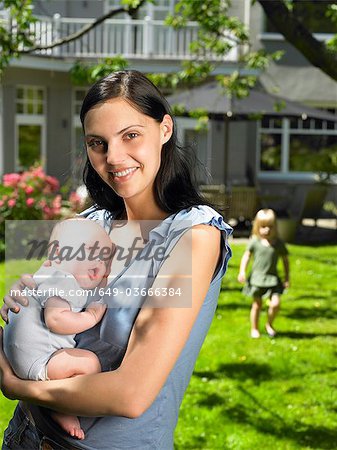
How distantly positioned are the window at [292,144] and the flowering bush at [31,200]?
903 centimetres

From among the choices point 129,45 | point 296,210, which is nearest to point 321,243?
point 296,210

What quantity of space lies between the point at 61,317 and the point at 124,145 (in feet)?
1.43

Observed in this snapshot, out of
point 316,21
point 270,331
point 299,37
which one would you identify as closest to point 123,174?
point 299,37

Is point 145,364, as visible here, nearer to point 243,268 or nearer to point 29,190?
point 243,268

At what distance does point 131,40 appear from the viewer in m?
19.1

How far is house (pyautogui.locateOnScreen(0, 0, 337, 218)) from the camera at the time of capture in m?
18.6

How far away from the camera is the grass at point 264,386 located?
4.86 m

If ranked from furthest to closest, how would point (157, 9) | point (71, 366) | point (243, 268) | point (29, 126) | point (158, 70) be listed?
point (157, 9)
point (29, 126)
point (158, 70)
point (243, 268)
point (71, 366)

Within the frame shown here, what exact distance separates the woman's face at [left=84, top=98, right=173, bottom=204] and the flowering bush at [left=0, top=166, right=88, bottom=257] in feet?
30.8

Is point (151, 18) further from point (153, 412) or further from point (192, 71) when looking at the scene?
point (153, 412)

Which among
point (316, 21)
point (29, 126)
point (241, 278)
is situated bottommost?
point (29, 126)

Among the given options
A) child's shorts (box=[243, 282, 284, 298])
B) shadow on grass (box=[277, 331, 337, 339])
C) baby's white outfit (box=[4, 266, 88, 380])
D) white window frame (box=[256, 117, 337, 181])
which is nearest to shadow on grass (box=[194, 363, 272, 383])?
child's shorts (box=[243, 282, 284, 298])

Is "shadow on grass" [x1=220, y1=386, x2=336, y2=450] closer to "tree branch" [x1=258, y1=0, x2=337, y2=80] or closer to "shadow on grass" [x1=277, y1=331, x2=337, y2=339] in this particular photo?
"shadow on grass" [x1=277, y1=331, x2=337, y2=339]

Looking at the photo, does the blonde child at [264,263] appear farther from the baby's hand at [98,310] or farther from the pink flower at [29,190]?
the pink flower at [29,190]
